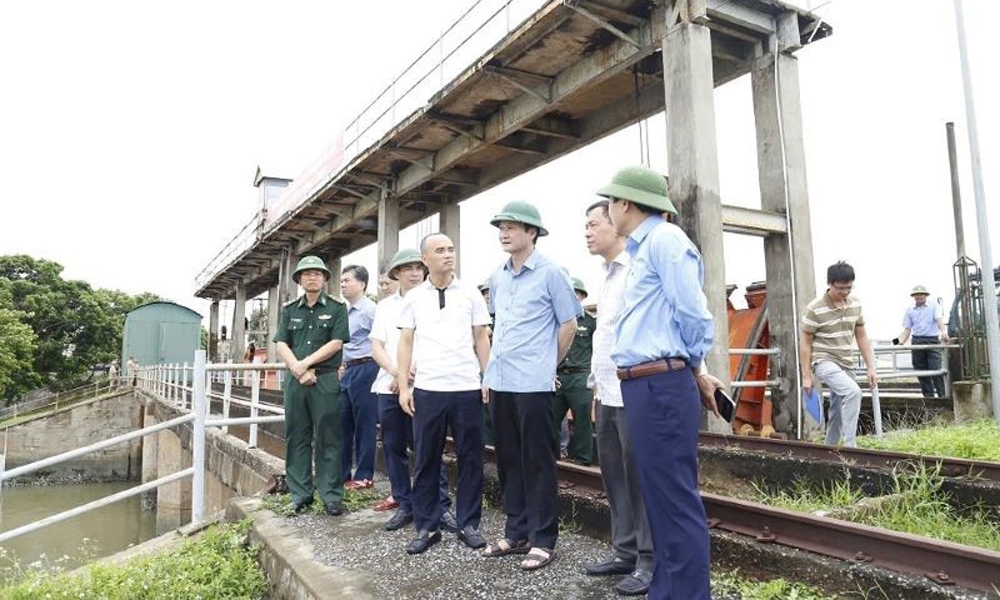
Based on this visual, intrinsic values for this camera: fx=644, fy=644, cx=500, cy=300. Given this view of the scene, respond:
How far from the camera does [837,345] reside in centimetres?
510

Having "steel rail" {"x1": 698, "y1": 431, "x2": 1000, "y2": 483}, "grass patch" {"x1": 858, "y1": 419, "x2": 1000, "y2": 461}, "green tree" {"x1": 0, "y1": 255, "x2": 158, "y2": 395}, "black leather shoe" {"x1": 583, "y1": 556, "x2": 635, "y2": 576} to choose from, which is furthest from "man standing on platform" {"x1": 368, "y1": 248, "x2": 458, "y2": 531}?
"green tree" {"x1": 0, "y1": 255, "x2": 158, "y2": 395}

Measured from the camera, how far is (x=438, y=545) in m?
3.63

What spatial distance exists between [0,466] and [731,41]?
917 cm

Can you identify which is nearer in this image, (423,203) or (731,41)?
(731,41)

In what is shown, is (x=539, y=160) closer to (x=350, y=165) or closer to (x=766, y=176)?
(x=350, y=165)

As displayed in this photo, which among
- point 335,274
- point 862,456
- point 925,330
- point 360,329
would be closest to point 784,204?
point 925,330

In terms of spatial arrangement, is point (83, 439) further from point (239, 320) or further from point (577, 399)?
point (577, 399)

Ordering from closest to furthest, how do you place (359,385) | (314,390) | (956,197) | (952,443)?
(314,390)
(952,443)
(359,385)
(956,197)

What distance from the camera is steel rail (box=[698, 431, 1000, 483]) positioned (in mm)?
3747

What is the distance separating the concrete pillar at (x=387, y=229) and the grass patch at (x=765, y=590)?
41.0 feet

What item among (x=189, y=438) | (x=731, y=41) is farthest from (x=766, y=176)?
(x=189, y=438)

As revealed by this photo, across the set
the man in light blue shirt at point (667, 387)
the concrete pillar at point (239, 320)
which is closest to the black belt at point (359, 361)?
the man in light blue shirt at point (667, 387)

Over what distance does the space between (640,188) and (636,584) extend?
5.53 feet

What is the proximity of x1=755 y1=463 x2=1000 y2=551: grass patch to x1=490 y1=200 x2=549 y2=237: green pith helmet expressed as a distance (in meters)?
2.22
